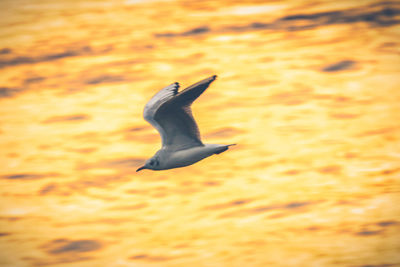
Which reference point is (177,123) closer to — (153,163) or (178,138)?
(178,138)

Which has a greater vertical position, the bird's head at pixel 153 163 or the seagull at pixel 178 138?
the seagull at pixel 178 138

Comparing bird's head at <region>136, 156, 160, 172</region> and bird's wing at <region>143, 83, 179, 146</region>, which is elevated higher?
bird's wing at <region>143, 83, 179, 146</region>

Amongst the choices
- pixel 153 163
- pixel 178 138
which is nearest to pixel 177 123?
pixel 178 138

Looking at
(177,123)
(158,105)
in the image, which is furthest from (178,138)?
(158,105)

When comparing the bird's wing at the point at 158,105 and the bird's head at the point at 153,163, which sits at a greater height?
the bird's wing at the point at 158,105

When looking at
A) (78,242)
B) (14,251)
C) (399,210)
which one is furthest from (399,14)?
(14,251)

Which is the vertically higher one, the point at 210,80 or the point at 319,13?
the point at 319,13

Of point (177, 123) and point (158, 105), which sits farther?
point (158, 105)

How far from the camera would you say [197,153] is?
178 centimetres

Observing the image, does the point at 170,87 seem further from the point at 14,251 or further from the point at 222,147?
the point at 14,251

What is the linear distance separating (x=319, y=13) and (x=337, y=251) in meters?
1.11

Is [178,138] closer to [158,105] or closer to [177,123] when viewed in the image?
[177,123]

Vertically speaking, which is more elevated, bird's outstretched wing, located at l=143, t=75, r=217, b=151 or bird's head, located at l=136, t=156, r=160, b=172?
bird's outstretched wing, located at l=143, t=75, r=217, b=151

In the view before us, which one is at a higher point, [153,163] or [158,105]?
[158,105]
